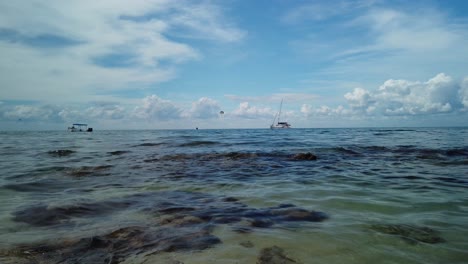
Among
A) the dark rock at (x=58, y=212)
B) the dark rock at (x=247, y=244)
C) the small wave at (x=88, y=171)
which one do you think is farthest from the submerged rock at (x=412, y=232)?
the small wave at (x=88, y=171)

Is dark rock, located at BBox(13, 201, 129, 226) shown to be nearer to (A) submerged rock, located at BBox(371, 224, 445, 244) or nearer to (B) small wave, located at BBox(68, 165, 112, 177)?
(B) small wave, located at BBox(68, 165, 112, 177)

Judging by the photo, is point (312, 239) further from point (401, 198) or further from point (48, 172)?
point (48, 172)

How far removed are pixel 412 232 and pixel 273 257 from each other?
264cm

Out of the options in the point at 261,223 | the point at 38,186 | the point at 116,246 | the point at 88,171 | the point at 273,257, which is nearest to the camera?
the point at 273,257

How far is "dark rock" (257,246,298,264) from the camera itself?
12.5 ft

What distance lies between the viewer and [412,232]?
486 centimetres

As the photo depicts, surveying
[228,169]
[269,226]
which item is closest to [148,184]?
[228,169]

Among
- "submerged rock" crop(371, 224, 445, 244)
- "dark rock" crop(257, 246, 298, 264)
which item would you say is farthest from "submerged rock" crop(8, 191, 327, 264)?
"submerged rock" crop(371, 224, 445, 244)

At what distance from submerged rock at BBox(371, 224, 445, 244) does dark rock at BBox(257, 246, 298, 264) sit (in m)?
2.03

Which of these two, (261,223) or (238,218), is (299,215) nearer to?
(261,223)

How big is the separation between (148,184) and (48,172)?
5747 mm

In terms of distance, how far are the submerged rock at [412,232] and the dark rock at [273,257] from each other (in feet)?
6.64

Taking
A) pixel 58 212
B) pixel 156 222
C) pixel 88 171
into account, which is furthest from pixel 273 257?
pixel 88 171

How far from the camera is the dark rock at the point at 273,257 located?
3.81 meters
